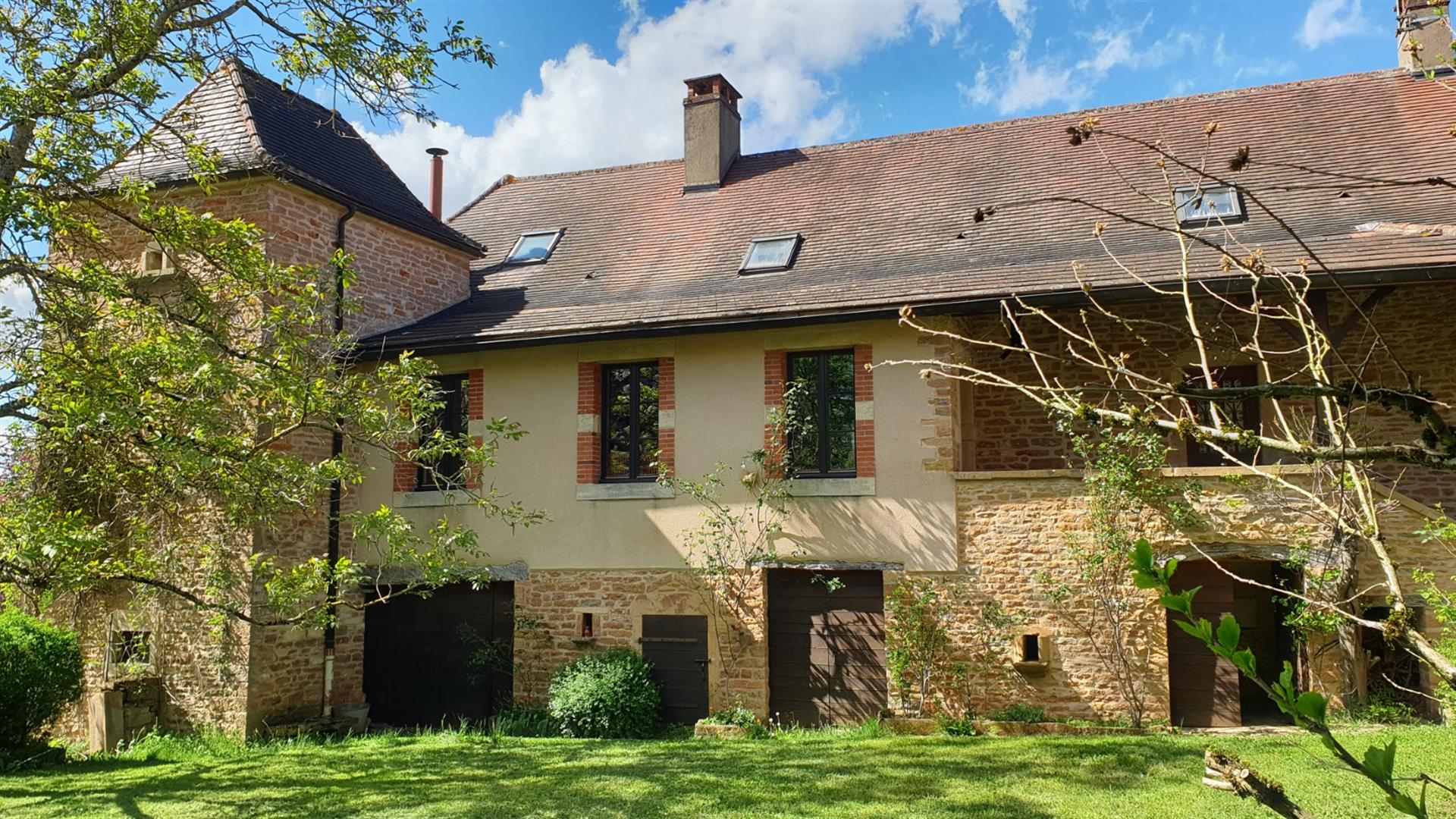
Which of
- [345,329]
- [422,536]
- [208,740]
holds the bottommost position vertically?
[208,740]

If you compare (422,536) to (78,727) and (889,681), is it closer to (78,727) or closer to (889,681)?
(78,727)

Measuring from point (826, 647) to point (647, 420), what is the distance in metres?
3.24

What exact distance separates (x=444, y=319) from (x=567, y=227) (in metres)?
2.87

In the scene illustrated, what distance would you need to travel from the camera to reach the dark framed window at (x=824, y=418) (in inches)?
458

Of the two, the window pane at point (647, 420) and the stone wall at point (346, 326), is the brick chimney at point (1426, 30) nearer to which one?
the window pane at point (647, 420)

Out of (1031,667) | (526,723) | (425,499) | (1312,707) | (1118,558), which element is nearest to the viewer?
(1312,707)

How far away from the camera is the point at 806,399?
1182 centimetres

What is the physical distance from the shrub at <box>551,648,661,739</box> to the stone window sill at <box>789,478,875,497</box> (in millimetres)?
2519

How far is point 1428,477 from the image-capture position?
1138 cm

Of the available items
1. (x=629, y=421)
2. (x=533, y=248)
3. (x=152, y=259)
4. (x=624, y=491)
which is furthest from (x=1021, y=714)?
(x=152, y=259)

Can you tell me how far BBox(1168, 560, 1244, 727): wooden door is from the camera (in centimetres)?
1071

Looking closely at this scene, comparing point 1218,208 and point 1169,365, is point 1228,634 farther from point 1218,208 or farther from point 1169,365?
point 1169,365

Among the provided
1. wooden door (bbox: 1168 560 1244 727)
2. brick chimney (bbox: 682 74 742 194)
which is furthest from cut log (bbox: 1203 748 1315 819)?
brick chimney (bbox: 682 74 742 194)

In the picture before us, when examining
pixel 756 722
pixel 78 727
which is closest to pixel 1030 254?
pixel 756 722
